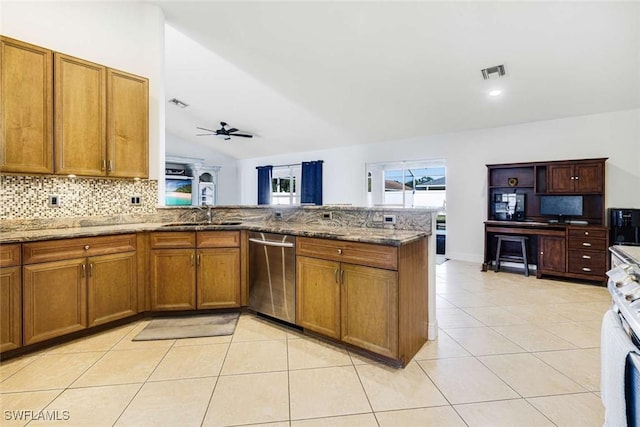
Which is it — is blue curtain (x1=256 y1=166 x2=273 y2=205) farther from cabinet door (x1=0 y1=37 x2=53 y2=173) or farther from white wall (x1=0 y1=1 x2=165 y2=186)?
cabinet door (x1=0 y1=37 x2=53 y2=173)

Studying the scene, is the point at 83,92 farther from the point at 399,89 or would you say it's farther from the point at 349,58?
the point at 399,89

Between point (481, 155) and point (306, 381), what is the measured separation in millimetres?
5103

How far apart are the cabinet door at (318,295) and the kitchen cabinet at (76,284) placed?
156 centimetres

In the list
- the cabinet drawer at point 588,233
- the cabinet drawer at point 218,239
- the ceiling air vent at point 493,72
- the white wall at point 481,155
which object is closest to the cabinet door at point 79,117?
the cabinet drawer at point 218,239

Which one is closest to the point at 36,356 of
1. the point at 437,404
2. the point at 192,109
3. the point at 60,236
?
the point at 60,236

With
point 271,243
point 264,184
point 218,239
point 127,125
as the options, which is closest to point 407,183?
point 264,184

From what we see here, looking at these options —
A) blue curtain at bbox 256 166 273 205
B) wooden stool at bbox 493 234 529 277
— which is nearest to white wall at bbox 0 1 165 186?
wooden stool at bbox 493 234 529 277

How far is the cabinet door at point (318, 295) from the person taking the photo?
2.22m

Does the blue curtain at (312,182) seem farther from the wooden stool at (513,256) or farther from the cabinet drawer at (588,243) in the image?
the cabinet drawer at (588,243)

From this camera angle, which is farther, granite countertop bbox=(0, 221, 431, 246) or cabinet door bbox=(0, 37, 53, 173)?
cabinet door bbox=(0, 37, 53, 173)

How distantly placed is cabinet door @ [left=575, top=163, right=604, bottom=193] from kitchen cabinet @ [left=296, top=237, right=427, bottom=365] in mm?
3484

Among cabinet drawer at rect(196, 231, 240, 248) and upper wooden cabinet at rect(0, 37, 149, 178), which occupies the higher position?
upper wooden cabinet at rect(0, 37, 149, 178)

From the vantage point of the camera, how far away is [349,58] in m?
3.64

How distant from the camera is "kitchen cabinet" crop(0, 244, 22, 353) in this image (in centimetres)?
198
